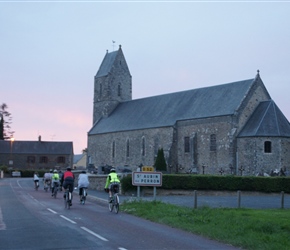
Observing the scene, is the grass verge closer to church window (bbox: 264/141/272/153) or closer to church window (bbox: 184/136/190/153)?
church window (bbox: 264/141/272/153)

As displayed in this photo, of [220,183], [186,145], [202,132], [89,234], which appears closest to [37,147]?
[186,145]

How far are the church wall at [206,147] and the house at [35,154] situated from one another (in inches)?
1925

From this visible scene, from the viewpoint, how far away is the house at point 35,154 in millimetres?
97062

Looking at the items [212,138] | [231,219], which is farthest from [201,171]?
[231,219]

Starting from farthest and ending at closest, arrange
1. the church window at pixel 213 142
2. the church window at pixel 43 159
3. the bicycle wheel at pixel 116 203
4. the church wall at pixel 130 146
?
the church window at pixel 43 159 → the church wall at pixel 130 146 → the church window at pixel 213 142 → the bicycle wheel at pixel 116 203

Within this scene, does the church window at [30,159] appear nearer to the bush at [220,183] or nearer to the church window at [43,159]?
the church window at [43,159]

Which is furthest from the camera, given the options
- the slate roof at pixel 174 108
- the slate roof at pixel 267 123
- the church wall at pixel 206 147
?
the slate roof at pixel 174 108

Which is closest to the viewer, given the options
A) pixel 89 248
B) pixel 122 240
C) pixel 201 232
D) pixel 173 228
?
pixel 89 248

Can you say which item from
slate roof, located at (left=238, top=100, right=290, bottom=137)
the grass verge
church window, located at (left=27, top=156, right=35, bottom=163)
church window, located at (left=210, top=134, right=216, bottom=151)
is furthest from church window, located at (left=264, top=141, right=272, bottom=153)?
church window, located at (left=27, top=156, right=35, bottom=163)

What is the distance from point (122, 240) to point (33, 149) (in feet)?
295

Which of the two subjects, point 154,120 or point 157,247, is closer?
point 157,247

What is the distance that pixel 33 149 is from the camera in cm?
9862

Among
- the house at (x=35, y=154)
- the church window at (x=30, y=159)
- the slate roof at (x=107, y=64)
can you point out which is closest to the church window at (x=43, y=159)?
the house at (x=35, y=154)

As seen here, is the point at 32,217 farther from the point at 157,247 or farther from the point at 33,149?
the point at 33,149
